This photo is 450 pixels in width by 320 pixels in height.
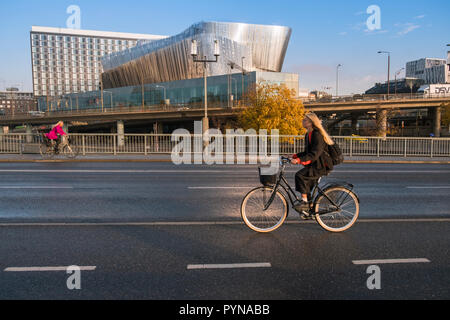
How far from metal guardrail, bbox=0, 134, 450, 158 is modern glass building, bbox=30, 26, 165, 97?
518ft

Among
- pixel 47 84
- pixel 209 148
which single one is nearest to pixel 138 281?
pixel 209 148

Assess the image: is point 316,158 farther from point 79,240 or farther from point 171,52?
point 171,52

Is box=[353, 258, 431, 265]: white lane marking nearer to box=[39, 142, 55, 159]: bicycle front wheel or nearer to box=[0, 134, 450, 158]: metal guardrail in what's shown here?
box=[0, 134, 450, 158]: metal guardrail

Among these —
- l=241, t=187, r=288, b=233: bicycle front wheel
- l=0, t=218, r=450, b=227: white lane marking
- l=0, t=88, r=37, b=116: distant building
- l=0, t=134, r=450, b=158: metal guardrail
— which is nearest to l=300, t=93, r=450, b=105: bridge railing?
l=0, t=134, r=450, b=158: metal guardrail

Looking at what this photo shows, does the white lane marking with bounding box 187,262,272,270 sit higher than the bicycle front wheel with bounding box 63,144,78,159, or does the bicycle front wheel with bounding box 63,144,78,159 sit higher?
the bicycle front wheel with bounding box 63,144,78,159

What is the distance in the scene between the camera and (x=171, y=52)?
94.9 metres

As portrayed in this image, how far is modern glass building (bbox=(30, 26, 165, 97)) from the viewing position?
16900 cm

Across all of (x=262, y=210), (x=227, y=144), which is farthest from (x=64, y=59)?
(x=262, y=210)

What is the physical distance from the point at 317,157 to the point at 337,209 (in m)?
0.91

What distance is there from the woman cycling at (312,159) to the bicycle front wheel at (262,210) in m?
0.29

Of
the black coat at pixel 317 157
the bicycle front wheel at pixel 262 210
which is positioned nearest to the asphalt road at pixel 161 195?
the bicycle front wheel at pixel 262 210

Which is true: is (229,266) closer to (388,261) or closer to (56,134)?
(388,261)

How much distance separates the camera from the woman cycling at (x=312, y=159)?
215 inches
